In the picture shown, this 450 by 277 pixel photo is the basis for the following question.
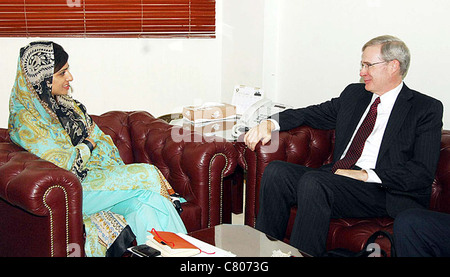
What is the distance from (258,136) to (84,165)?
40.2 inches

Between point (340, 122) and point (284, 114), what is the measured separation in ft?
1.18

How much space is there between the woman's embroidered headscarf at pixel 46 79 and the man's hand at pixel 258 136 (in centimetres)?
99

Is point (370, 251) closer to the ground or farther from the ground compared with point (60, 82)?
closer to the ground

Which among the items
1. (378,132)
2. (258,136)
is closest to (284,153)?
(258,136)

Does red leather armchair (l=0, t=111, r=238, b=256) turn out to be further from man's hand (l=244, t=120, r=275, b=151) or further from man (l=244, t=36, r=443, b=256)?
man (l=244, t=36, r=443, b=256)

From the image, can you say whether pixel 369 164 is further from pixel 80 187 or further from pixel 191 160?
pixel 80 187

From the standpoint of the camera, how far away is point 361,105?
3074 mm

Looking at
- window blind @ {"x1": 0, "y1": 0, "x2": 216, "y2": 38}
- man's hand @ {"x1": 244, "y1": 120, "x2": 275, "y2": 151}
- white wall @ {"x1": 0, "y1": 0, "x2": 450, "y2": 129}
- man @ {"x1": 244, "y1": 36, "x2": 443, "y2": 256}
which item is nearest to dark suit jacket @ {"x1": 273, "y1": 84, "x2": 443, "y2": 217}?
man @ {"x1": 244, "y1": 36, "x2": 443, "y2": 256}

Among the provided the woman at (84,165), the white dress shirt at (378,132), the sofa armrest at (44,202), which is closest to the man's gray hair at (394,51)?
the white dress shirt at (378,132)

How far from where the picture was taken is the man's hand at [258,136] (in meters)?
3.07

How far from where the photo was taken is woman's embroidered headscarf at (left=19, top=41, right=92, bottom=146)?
2766mm

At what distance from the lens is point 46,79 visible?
2816mm
